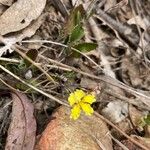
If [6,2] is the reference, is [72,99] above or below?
below

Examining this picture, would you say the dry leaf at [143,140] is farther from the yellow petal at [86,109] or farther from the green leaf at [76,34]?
the green leaf at [76,34]

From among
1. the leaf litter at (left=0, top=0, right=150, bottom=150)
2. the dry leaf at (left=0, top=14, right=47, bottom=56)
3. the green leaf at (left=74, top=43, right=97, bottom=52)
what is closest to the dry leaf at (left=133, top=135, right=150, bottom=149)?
the leaf litter at (left=0, top=0, right=150, bottom=150)

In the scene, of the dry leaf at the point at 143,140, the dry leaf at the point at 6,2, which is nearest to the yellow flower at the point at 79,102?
the dry leaf at the point at 143,140

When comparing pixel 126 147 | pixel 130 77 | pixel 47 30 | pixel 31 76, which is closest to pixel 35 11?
pixel 47 30

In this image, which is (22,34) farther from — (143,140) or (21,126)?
(143,140)

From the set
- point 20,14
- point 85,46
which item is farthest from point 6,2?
point 85,46
